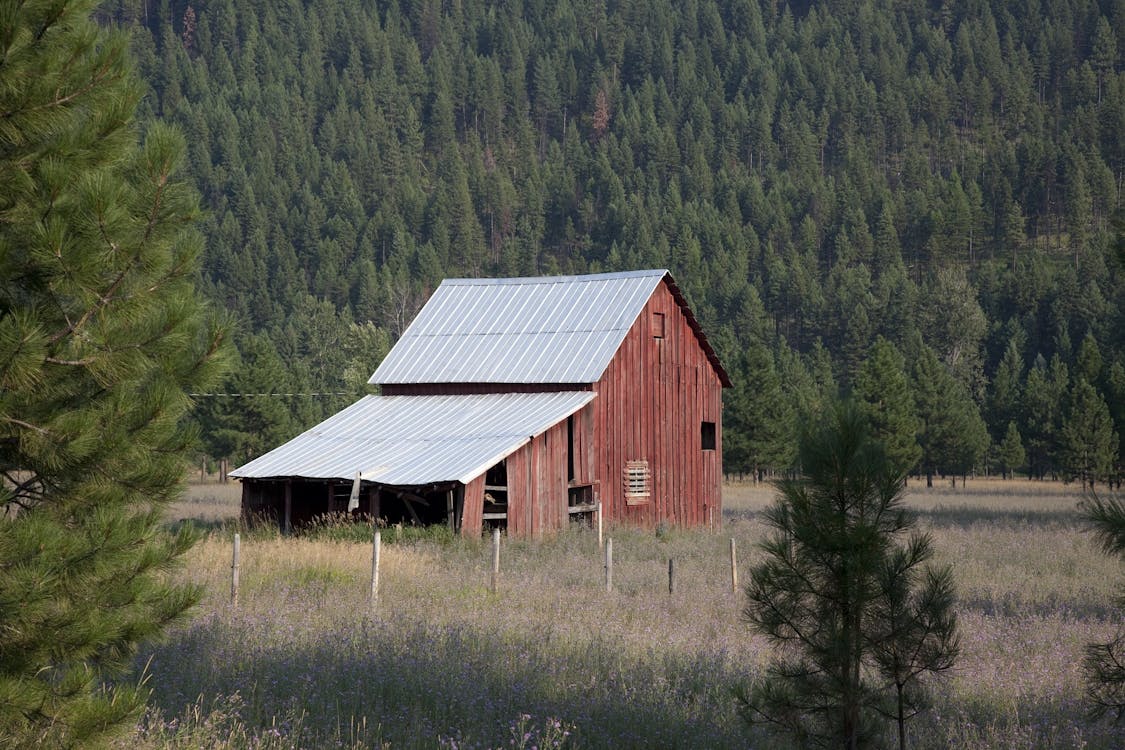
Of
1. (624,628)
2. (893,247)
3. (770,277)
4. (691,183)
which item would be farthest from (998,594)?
(691,183)

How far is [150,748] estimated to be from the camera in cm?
834

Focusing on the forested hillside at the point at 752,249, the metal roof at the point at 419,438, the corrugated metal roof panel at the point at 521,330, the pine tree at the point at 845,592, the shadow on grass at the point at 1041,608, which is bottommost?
the shadow on grass at the point at 1041,608

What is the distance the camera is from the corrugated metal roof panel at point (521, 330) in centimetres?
3238

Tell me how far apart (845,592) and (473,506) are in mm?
20043

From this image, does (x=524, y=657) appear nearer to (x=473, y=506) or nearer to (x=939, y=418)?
(x=473, y=506)

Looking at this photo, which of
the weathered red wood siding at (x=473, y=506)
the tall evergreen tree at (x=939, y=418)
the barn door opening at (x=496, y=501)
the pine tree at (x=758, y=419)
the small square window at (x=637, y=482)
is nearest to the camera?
the weathered red wood siding at (x=473, y=506)

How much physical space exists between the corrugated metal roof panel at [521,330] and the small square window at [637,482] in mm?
2707

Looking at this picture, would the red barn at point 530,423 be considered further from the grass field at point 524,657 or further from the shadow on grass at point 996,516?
the shadow on grass at point 996,516

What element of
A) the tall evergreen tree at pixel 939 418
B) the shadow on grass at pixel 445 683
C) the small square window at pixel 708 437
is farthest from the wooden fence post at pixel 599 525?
the tall evergreen tree at pixel 939 418

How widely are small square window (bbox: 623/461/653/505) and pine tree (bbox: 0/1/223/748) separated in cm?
2451

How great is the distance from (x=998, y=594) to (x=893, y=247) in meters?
136

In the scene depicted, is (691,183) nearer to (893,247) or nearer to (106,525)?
(893,247)

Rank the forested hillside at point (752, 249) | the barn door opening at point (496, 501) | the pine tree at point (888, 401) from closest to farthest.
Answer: the barn door opening at point (496, 501)
the pine tree at point (888, 401)
the forested hillside at point (752, 249)

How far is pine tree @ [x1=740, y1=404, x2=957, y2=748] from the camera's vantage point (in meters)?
7.85
